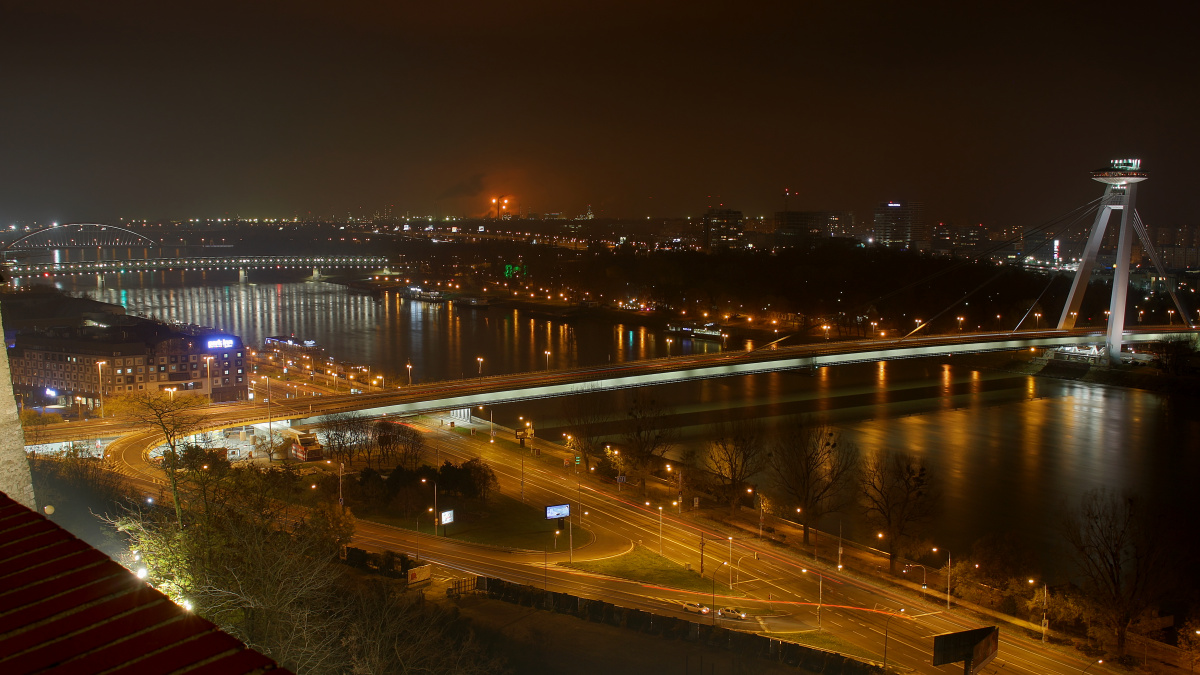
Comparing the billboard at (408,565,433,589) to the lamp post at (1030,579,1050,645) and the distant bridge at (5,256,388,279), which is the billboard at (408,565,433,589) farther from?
the distant bridge at (5,256,388,279)

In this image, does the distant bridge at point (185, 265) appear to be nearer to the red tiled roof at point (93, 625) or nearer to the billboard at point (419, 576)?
the billboard at point (419, 576)

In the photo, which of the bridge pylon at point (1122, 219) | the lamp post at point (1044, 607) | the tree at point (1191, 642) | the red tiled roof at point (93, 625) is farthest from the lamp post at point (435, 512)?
the bridge pylon at point (1122, 219)

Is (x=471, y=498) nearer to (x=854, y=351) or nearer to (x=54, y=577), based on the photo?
(x=54, y=577)

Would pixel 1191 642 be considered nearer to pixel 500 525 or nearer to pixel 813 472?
pixel 813 472

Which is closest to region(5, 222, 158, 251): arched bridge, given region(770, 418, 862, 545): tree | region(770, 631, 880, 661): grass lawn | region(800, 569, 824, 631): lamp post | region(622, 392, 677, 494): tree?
region(622, 392, 677, 494): tree

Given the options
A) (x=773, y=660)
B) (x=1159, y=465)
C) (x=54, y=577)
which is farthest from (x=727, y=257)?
(x=54, y=577)
